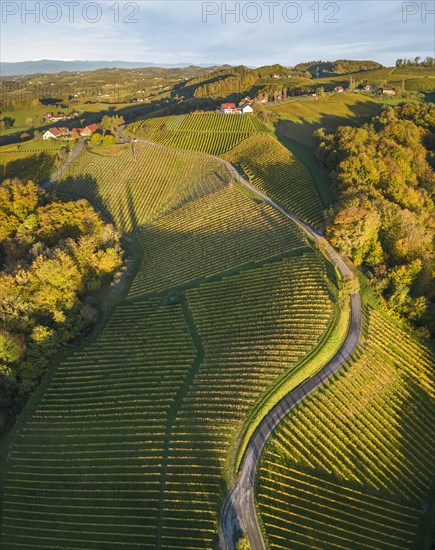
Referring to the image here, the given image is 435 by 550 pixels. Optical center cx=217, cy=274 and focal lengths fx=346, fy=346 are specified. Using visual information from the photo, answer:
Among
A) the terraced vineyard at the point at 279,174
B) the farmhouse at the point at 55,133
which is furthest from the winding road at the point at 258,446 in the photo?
the farmhouse at the point at 55,133

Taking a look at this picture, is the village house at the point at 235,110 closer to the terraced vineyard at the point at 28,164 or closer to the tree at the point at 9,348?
the terraced vineyard at the point at 28,164

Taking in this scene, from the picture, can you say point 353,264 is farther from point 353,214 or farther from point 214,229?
point 214,229

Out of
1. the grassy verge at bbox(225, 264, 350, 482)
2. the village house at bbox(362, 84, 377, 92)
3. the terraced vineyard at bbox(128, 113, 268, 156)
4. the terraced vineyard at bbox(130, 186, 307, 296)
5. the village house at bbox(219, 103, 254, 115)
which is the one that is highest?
the village house at bbox(362, 84, 377, 92)

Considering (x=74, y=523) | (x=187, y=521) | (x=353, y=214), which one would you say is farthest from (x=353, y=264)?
(x=74, y=523)

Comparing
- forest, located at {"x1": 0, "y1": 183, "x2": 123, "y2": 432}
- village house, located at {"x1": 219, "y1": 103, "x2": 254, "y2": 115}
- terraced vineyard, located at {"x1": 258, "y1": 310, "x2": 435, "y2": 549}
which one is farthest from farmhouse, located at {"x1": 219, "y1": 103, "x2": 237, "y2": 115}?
terraced vineyard, located at {"x1": 258, "y1": 310, "x2": 435, "y2": 549}

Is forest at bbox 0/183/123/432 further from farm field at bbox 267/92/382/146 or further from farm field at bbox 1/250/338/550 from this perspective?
farm field at bbox 267/92/382/146
